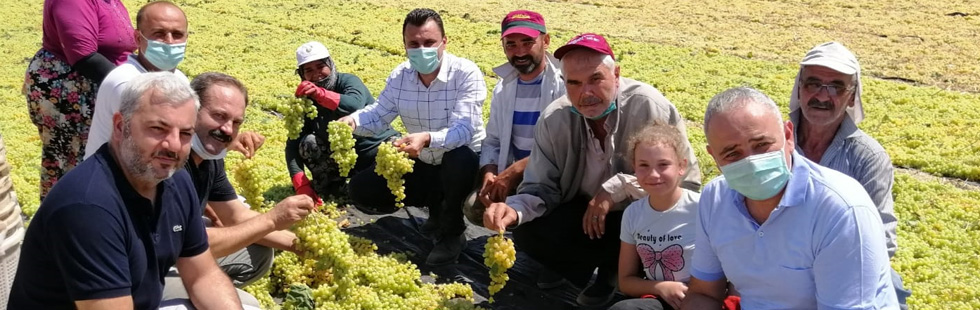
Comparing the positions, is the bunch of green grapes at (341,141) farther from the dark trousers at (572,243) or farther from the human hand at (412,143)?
the dark trousers at (572,243)

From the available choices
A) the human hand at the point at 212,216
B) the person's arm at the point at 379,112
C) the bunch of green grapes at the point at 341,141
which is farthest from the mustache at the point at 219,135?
the person's arm at the point at 379,112

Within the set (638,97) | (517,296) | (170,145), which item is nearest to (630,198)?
(638,97)

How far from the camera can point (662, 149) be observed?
416cm

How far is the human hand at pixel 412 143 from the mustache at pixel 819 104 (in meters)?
2.25

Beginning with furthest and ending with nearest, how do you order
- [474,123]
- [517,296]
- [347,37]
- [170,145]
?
[347,37]
[474,123]
[517,296]
[170,145]

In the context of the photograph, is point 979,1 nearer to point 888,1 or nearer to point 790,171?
point 888,1

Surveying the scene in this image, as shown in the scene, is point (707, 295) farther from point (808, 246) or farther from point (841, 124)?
point (841, 124)

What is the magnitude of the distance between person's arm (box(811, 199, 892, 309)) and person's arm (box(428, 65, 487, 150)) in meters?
2.85

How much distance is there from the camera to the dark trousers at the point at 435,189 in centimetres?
567

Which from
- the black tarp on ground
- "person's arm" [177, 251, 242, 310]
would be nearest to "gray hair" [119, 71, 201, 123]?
"person's arm" [177, 251, 242, 310]

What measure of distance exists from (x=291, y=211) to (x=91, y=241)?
1.20m

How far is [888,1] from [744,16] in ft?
10.3

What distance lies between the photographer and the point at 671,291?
161 inches

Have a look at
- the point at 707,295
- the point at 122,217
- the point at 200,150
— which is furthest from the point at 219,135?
the point at 707,295
